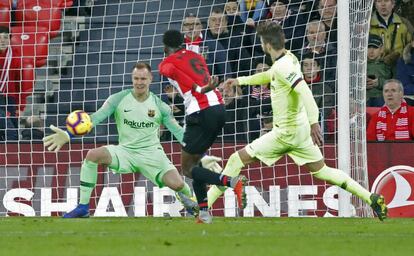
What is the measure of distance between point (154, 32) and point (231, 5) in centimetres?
136

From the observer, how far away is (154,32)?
19016mm

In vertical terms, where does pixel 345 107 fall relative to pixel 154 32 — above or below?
below

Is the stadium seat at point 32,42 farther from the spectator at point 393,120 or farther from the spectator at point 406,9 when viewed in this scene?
the spectator at point 406,9

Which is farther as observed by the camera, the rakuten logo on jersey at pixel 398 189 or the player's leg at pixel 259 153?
the rakuten logo on jersey at pixel 398 189

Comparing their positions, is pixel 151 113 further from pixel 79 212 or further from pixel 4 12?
pixel 4 12

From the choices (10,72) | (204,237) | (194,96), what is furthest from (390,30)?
(204,237)

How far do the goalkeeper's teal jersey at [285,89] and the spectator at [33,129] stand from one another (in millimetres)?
4551

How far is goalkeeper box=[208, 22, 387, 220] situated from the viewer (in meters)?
13.7

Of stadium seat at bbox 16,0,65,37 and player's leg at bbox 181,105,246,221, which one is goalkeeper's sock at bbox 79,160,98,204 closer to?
player's leg at bbox 181,105,246,221

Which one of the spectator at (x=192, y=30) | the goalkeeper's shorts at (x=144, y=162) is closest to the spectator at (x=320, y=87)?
the spectator at (x=192, y=30)

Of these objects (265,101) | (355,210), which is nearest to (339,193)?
(355,210)

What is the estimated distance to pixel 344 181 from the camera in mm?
14219

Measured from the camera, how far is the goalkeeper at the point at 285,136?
13695 mm

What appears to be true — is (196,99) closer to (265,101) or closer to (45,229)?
(45,229)
